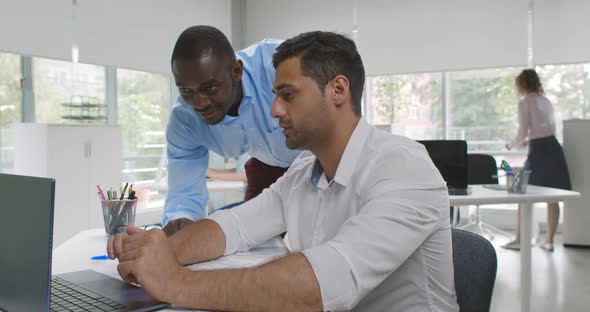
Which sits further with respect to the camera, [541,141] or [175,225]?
[541,141]

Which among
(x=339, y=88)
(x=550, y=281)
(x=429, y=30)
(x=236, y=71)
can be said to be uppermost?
(x=429, y=30)

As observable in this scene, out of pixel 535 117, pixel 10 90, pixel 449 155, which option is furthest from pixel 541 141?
A: pixel 10 90

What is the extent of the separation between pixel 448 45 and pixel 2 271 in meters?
5.46

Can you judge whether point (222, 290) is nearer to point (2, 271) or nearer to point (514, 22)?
point (2, 271)

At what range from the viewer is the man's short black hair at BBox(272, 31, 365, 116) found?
3.93ft

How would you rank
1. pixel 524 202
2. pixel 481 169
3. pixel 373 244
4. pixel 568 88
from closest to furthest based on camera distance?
pixel 373 244 < pixel 524 202 < pixel 481 169 < pixel 568 88

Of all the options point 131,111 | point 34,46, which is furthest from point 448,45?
point 34,46

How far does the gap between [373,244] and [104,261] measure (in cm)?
78

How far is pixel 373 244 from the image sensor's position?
3.01ft

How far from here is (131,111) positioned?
546 centimetres

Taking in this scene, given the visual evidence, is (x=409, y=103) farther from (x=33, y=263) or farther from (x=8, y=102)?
(x=33, y=263)

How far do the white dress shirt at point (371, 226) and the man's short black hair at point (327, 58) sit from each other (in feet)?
0.38

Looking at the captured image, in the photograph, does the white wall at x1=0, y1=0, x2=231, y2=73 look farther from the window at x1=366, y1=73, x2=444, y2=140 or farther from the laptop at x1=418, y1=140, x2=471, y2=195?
the laptop at x1=418, y1=140, x2=471, y2=195

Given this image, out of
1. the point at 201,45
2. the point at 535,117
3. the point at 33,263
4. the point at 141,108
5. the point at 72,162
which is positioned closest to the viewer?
the point at 33,263
